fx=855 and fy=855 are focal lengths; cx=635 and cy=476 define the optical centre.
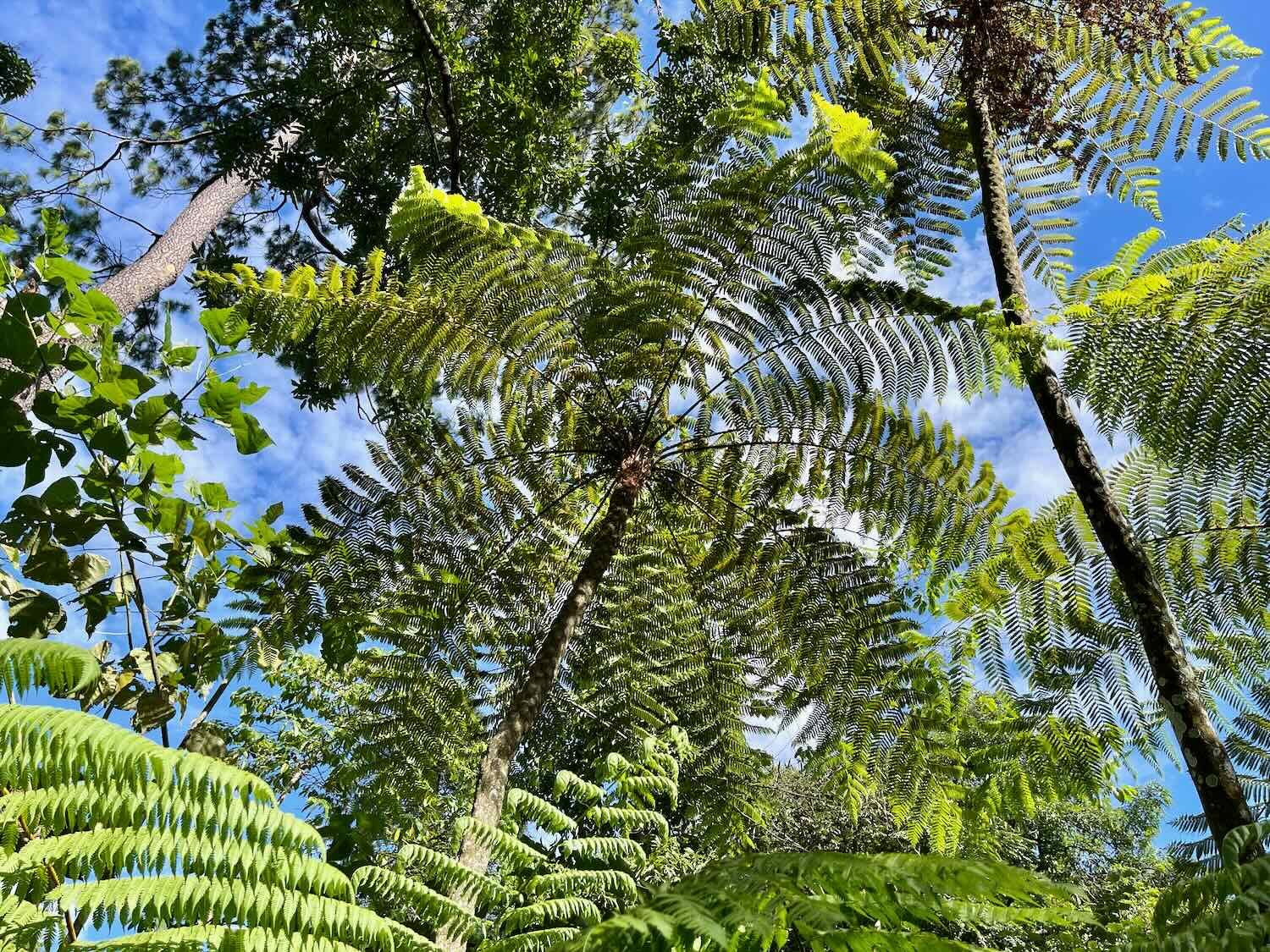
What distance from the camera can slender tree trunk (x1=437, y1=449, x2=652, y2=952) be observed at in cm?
237

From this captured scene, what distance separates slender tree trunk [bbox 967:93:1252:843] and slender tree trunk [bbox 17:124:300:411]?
5562 mm

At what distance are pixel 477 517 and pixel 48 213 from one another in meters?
1.75

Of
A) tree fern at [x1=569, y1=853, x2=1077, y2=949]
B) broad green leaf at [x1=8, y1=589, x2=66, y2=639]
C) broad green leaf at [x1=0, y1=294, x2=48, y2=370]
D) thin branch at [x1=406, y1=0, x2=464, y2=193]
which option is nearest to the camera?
tree fern at [x1=569, y1=853, x2=1077, y2=949]

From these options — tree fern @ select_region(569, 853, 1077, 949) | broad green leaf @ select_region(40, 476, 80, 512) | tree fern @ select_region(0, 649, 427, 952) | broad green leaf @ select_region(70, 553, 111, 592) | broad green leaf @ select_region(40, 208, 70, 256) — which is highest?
broad green leaf @ select_region(40, 208, 70, 256)

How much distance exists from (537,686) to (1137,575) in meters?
1.82

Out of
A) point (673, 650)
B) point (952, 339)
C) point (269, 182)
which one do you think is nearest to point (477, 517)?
point (673, 650)

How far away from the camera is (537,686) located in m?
2.83

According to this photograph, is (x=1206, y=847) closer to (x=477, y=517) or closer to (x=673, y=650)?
(x=673, y=650)

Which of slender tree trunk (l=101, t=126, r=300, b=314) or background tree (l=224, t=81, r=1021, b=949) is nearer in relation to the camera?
background tree (l=224, t=81, r=1021, b=949)

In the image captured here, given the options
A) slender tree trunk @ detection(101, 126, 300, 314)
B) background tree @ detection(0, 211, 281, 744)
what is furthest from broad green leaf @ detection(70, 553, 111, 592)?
slender tree trunk @ detection(101, 126, 300, 314)

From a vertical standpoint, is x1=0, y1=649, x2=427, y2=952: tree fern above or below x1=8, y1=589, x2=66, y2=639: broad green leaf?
below

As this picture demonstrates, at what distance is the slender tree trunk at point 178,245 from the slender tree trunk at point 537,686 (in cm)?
446

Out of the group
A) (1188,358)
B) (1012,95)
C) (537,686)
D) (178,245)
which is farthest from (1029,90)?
(178,245)

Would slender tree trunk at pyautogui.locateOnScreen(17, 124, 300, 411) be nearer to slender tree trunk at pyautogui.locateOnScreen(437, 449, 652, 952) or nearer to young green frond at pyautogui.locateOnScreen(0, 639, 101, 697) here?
slender tree trunk at pyautogui.locateOnScreen(437, 449, 652, 952)
